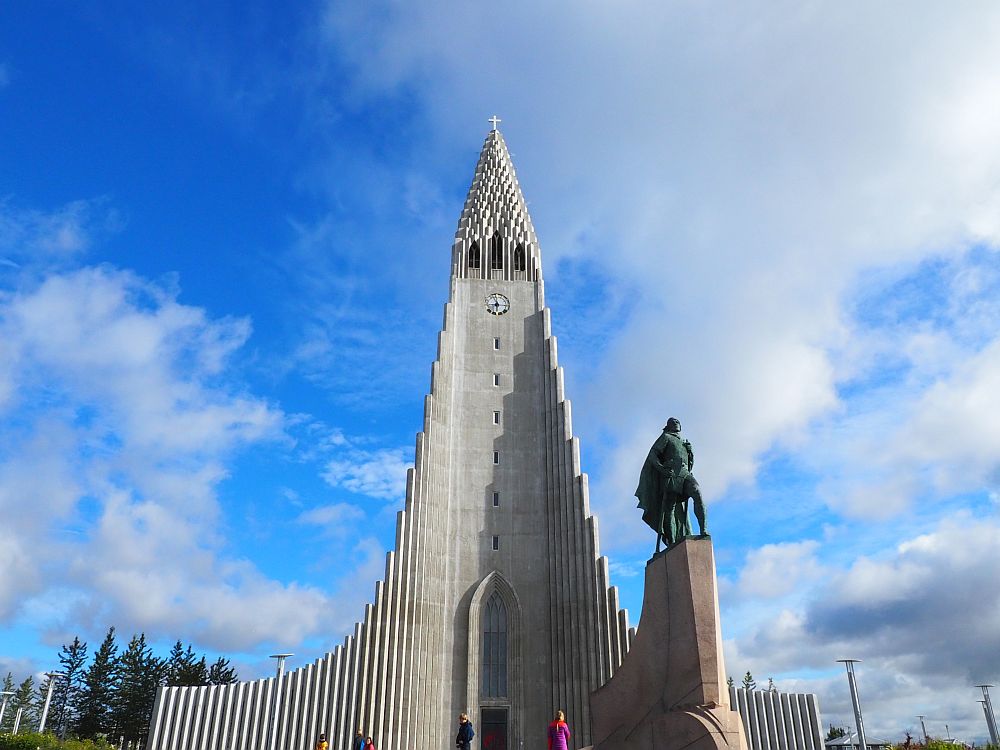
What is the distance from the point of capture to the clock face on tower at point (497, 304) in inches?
1409

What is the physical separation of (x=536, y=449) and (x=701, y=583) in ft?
58.9

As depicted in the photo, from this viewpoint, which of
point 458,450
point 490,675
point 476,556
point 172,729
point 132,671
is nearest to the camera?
point 172,729

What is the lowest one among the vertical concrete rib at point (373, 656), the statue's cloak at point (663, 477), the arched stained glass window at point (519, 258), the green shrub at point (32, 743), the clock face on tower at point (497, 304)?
the green shrub at point (32, 743)

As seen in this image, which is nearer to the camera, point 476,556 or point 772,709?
point 772,709

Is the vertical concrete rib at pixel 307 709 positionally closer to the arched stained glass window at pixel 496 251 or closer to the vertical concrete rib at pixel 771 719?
the vertical concrete rib at pixel 771 719

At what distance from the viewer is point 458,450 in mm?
32156

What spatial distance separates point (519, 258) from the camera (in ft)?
124

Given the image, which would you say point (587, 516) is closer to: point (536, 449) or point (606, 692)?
point (536, 449)

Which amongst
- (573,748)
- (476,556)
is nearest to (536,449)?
(476,556)

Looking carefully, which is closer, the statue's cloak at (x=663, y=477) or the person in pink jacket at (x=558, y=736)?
the person in pink jacket at (x=558, y=736)

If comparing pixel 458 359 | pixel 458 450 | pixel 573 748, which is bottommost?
pixel 573 748

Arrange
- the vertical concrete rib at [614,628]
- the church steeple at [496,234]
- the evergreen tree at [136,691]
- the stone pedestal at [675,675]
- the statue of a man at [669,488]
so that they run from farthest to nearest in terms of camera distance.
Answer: the evergreen tree at [136,691] → the church steeple at [496,234] → the vertical concrete rib at [614,628] → the statue of a man at [669,488] → the stone pedestal at [675,675]

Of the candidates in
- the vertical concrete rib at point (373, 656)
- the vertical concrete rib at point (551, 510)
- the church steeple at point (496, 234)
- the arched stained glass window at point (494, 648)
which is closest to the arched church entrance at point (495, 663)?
the arched stained glass window at point (494, 648)

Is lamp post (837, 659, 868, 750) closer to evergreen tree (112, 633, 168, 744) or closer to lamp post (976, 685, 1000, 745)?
lamp post (976, 685, 1000, 745)
